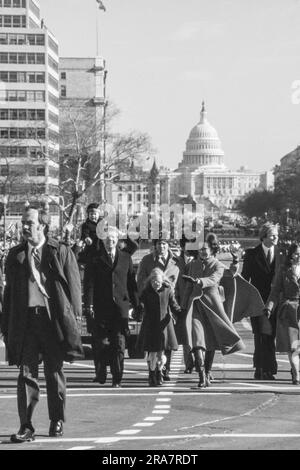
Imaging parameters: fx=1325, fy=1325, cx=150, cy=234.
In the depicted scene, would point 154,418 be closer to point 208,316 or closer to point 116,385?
point 116,385

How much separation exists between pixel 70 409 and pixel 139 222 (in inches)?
1786

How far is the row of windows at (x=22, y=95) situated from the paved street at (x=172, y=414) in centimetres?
9191

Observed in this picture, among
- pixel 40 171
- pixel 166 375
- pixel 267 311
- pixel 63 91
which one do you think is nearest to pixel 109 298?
pixel 166 375

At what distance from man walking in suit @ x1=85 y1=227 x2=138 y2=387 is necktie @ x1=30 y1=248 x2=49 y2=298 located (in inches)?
172

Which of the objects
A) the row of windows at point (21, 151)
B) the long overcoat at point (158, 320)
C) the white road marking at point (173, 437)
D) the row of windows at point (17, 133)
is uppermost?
the row of windows at point (17, 133)

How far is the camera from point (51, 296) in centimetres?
1024

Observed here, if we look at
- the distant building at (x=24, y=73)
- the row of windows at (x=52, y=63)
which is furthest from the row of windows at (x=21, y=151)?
the row of windows at (x=52, y=63)

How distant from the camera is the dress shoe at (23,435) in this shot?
994cm

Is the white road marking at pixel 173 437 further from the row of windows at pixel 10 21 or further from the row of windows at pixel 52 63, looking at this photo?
the row of windows at pixel 52 63

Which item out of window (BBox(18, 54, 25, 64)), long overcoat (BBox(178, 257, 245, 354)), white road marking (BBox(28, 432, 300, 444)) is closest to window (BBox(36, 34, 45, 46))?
window (BBox(18, 54, 25, 64))

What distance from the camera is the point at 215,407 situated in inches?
488

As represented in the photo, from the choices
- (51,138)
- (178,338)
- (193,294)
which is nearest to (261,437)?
(193,294)

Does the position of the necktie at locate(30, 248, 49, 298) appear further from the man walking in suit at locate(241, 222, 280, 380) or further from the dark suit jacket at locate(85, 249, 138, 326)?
the man walking in suit at locate(241, 222, 280, 380)

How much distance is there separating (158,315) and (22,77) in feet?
309
